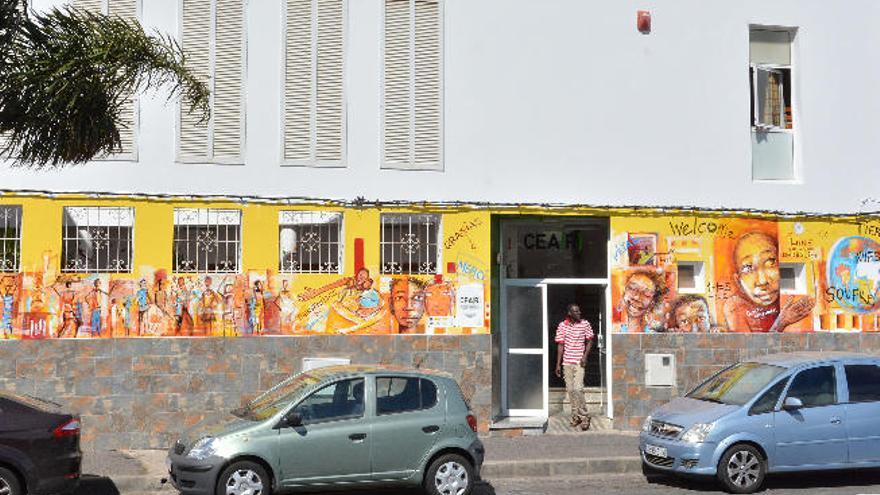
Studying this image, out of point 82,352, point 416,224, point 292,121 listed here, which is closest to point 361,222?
point 416,224

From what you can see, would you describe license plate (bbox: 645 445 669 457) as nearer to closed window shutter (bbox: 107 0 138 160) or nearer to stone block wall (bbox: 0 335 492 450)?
stone block wall (bbox: 0 335 492 450)

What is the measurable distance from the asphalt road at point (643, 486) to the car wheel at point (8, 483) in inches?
63.7

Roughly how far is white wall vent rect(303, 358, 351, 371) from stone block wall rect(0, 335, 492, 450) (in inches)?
2.7

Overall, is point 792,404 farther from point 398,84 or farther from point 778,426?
point 398,84

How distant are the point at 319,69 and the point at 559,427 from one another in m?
6.97

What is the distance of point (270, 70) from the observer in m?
16.3

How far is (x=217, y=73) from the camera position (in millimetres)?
16094

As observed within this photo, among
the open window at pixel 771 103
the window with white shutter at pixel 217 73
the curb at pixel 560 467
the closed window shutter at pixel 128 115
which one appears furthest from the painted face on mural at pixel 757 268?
the closed window shutter at pixel 128 115

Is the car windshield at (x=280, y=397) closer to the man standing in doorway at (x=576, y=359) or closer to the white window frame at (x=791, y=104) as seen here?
the man standing in doorway at (x=576, y=359)

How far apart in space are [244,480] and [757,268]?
989 cm

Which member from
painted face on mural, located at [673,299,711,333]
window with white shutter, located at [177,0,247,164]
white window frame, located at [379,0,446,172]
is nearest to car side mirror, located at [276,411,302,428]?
window with white shutter, located at [177,0,247,164]

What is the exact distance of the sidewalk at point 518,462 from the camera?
12.8m

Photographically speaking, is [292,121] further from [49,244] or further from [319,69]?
[49,244]

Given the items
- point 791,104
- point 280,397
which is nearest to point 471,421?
point 280,397
